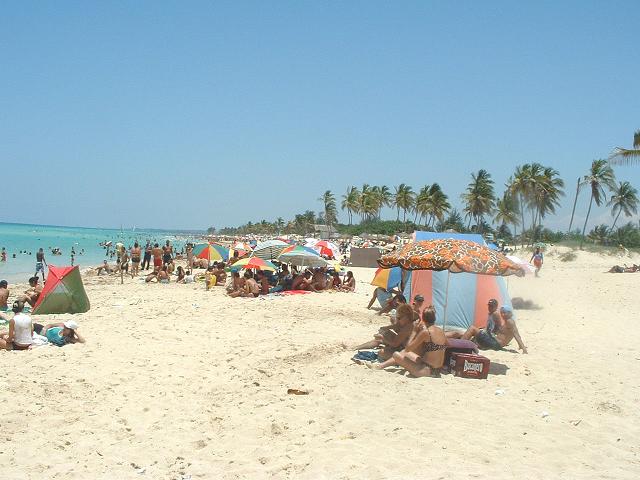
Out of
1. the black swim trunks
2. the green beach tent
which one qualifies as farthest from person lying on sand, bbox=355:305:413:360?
the green beach tent

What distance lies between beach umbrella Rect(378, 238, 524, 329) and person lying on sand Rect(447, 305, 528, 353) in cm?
109

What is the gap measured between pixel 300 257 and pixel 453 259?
8.59 m

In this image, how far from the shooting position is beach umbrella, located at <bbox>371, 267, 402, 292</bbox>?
13.2 metres

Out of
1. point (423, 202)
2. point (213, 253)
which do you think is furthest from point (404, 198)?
point (213, 253)

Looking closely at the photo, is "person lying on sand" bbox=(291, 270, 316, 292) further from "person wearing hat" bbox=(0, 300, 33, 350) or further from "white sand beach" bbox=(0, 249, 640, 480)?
"person wearing hat" bbox=(0, 300, 33, 350)

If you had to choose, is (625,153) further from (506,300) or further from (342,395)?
(342,395)

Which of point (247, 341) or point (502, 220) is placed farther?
point (502, 220)

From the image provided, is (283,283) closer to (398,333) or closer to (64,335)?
(64,335)

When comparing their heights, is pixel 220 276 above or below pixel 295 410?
above

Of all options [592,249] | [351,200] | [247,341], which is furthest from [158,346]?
[351,200]

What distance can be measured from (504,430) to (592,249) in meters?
34.4

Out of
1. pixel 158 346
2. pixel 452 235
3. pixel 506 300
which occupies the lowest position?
pixel 158 346

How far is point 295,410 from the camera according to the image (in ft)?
18.5

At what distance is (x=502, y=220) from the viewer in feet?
180
